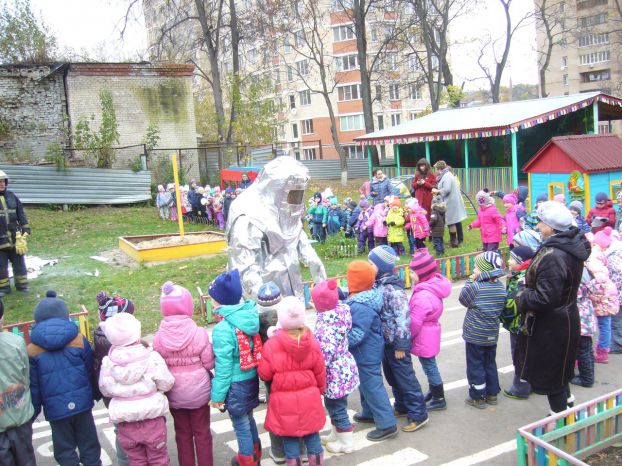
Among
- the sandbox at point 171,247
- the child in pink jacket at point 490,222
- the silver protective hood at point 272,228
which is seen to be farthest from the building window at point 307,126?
the silver protective hood at point 272,228

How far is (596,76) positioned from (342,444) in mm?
68972

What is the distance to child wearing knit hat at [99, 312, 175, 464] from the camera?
4.28 meters

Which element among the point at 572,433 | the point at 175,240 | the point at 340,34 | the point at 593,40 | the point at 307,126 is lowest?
the point at 572,433

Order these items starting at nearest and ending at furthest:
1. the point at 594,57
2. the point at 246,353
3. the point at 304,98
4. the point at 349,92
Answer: the point at 246,353
the point at 349,92
the point at 304,98
the point at 594,57

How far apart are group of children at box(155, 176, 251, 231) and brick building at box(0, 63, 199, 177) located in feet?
17.3

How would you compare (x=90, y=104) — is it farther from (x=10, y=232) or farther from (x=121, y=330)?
(x=121, y=330)

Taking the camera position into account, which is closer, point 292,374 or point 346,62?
point 292,374

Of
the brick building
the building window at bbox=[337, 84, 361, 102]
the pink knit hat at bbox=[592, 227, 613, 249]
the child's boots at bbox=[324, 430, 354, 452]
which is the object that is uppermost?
A: the building window at bbox=[337, 84, 361, 102]

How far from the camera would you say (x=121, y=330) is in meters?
4.29

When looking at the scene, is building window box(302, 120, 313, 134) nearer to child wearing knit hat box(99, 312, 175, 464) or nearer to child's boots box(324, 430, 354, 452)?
child's boots box(324, 430, 354, 452)

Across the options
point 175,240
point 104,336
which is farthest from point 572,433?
point 175,240

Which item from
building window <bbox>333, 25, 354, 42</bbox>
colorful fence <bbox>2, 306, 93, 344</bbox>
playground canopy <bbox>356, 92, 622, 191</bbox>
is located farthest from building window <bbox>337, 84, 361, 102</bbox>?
colorful fence <bbox>2, 306, 93, 344</bbox>

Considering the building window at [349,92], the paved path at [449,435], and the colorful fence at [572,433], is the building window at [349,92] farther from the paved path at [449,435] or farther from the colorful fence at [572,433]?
the colorful fence at [572,433]

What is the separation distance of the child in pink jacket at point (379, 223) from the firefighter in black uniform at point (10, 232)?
6.47m
